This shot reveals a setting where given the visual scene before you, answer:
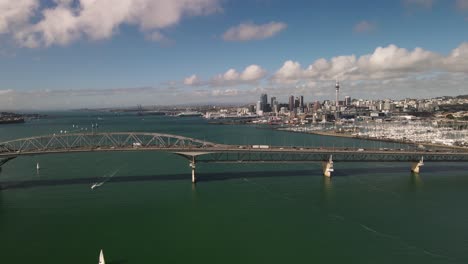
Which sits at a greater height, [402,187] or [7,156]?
[7,156]

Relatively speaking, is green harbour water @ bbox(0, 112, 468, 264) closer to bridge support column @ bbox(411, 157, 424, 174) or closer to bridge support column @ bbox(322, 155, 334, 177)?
bridge support column @ bbox(411, 157, 424, 174)

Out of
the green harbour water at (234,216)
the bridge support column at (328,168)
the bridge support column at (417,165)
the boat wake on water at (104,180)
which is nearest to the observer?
the green harbour water at (234,216)

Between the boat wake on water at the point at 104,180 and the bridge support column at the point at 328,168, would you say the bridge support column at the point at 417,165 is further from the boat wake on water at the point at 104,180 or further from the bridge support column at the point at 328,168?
the boat wake on water at the point at 104,180

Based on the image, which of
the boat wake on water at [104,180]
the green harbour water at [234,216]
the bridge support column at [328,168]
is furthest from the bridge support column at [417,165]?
the boat wake on water at [104,180]

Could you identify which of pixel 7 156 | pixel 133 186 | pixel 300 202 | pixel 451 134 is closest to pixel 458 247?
pixel 300 202

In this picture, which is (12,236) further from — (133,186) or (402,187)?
(402,187)

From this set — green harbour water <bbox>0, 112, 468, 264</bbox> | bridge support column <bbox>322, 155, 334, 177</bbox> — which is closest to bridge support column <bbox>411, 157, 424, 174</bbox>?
green harbour water <bbox>0, 112, 468, 264</bbox>

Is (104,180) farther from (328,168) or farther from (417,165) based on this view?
(417,165)

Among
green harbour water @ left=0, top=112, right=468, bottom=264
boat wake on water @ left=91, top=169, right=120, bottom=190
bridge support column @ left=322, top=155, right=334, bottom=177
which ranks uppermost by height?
bridge support column @ left=322, top=155, right=334, bottom=177
